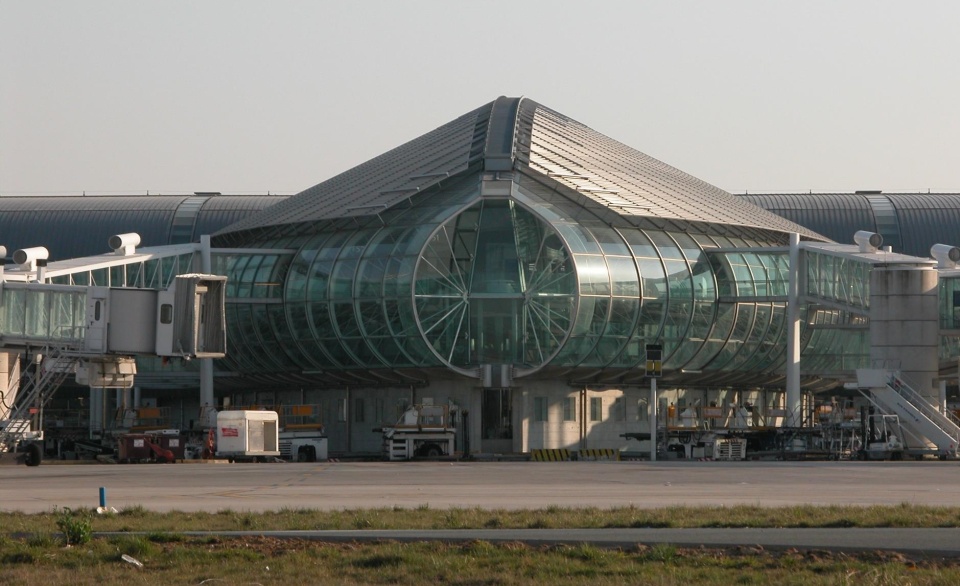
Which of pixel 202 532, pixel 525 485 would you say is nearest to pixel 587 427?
pixel 525 485

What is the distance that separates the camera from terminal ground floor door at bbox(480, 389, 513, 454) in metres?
78.6

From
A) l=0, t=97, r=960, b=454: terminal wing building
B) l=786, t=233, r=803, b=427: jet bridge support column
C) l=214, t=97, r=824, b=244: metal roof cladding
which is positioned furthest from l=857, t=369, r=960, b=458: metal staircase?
l=214, t=97, r=824, b=244: metal roof cladding

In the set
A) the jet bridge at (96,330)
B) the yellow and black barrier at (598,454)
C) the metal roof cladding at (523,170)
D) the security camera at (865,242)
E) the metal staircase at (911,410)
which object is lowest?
the yellow and black barrier at (598,454)

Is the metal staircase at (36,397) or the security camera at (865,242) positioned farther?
the security camera at (865,242)

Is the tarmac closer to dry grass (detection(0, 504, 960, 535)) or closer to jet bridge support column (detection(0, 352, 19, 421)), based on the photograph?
dry grass (detection(0, 504, 960, 535))

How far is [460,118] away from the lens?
9444cm

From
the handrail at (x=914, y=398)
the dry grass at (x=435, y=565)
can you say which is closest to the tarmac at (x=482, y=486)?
the dry grass at (x=435, y=565)

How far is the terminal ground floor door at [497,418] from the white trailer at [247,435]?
12.3 m

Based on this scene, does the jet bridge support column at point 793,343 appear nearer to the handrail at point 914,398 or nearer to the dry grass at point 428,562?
the handrail at point 914,398

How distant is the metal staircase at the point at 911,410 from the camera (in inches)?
2522

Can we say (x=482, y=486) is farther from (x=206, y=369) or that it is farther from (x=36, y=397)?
(x=206, y=369)

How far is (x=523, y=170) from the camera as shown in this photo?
81125 mm

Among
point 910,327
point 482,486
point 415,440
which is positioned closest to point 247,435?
point 415,440

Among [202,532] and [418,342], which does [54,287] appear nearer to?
[418,342]
